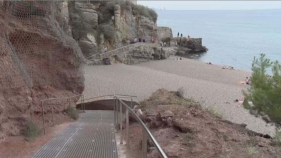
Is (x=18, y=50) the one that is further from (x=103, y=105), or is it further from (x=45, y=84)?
(x=103, y=105)

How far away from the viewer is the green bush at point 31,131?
8.19 metres

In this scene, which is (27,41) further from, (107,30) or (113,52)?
(107,30)

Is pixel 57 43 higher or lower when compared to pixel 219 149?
higher

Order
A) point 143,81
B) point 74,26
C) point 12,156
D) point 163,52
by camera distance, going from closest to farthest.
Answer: point 12,156 → point 143,81 → point 74,26 → point 163,52

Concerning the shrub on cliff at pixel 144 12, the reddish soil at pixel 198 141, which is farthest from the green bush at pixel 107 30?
the reddish soil at pixel 198 141

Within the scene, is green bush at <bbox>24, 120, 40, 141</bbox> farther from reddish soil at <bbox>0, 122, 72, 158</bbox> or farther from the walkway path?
the walkway path

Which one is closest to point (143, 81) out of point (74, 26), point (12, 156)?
Result: point (74, 26)

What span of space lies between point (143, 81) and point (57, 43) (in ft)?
61.3

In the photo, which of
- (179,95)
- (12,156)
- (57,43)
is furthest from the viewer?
(179,95)

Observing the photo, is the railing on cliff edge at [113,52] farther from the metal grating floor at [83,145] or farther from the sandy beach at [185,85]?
the metal grating floor at [83,145]

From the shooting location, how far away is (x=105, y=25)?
40.7m

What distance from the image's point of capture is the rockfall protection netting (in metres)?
8.07

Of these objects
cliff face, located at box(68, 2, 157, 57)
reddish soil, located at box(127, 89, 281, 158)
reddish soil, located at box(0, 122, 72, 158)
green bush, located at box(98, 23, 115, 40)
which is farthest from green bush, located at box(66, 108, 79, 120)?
green bush, located at box(98, 23, 115, 40)

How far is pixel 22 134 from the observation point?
8.34 metres
